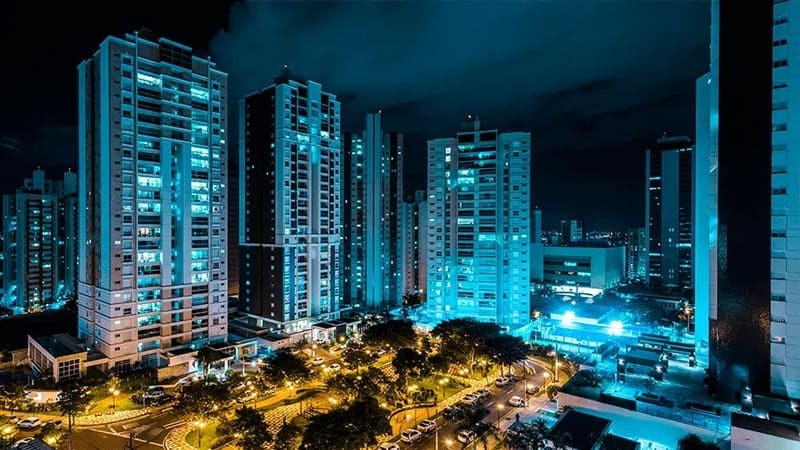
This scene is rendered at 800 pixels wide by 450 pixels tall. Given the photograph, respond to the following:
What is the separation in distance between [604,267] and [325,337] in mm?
73610

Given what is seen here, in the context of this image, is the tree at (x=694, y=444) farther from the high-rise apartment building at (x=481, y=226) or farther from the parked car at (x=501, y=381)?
the high-rise apartment building at (x=481, y=226)

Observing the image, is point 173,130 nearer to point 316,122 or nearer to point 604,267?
point 316,122

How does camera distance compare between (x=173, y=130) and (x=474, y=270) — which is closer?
(x=173, y=130)

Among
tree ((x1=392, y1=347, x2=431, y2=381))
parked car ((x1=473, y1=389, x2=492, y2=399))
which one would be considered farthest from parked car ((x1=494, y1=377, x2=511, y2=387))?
tree ((x1=392, y1=347, x2=431, y2=381))

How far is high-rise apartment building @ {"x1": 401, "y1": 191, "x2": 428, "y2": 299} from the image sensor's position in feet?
284

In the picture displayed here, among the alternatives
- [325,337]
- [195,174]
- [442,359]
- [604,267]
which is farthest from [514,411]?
[604,267]

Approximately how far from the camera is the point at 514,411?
3484 centimetres

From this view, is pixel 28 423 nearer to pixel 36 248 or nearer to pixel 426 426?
pixel 426 426

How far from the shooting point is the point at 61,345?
4166 cm

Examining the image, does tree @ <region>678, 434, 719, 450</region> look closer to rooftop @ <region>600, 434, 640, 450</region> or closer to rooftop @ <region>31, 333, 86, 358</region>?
rooftop @ <region>600, 434, 640, 450</region>

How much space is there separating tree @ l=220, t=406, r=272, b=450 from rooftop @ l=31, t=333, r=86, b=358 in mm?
23808

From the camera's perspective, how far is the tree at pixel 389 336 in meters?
47.8

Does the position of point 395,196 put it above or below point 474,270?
above

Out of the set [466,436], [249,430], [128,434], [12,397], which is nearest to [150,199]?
[12,397]
